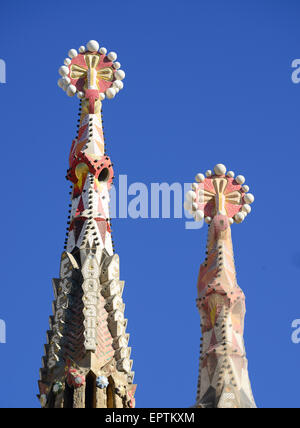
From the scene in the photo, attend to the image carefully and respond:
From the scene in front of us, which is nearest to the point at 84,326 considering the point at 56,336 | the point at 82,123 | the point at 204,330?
the point at 56,336

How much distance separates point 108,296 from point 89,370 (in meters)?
2.11

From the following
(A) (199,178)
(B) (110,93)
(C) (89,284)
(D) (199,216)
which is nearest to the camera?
(D) (199,216)

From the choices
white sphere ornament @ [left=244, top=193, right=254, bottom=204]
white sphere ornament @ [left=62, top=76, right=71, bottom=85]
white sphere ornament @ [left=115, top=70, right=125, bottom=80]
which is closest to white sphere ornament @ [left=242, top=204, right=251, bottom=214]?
white sphere ornament @ [left=244, top=193, right=254, bottom=204]

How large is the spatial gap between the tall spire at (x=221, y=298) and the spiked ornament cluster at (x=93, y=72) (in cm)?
480

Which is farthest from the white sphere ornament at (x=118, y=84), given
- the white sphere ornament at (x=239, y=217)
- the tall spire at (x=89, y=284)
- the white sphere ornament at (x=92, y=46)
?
the white sphere ornament at (x=239, y=217)

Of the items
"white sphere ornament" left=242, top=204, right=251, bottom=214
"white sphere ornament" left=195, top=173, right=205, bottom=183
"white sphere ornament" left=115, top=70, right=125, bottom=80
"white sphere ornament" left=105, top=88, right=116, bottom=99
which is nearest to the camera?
"white sphere ornament" left=195, top=173, right=205, bottom=183

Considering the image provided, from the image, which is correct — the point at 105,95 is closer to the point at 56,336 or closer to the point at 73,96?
the point at 73,96

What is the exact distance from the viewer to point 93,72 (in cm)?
3478

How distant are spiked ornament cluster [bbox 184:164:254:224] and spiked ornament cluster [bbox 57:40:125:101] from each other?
15.6 ft

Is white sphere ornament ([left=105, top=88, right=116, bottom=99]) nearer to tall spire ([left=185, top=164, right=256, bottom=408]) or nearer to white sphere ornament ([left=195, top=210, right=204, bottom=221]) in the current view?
tall spire ([left=185, top=164, right=256, bottom=408])

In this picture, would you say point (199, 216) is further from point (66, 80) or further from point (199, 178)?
point (66, 80)

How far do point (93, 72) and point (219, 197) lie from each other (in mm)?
5708

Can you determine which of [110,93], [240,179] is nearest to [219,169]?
[240,179]

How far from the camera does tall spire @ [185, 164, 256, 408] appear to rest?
2802 centimetres
